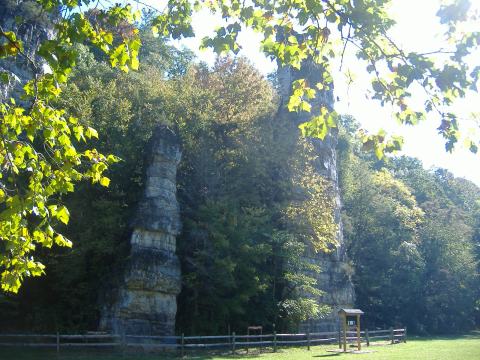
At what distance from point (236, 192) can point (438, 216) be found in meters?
32.6

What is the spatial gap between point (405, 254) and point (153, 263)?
31.3 meters

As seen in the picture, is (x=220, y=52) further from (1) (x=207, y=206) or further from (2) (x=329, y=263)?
(2) (x=329, y=263)

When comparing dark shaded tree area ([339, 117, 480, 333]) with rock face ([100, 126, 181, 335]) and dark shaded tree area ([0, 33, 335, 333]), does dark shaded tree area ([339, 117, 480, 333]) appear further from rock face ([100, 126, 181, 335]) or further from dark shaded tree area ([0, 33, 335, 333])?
rock face ([100, 126, 181, 335])

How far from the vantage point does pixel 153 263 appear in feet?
78.2

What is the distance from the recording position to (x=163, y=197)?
25.6 metres

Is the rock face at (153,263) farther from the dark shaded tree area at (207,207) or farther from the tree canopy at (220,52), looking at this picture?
the tree canopy at (220,52)

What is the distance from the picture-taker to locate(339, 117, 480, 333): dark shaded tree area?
1870 inches

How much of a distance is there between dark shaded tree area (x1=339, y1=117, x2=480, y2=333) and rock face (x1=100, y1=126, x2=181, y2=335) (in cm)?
2137

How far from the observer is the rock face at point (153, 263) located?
76.0 ft

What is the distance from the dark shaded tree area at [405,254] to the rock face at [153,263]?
2137cm

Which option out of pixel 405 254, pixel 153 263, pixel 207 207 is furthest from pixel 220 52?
pixel 405 254

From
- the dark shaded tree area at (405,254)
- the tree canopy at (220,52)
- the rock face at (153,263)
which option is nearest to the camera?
the tree canopy at (220,52)

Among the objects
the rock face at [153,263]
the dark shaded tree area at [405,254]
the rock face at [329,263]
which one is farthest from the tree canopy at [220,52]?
the dark shaded tree area at [405,254]

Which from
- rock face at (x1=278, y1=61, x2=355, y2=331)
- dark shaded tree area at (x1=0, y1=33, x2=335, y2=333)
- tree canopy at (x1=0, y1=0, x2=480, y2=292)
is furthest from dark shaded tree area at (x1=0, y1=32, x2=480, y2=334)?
tree canopy at (x1=0, y1=0, x2=480, y2=292)
